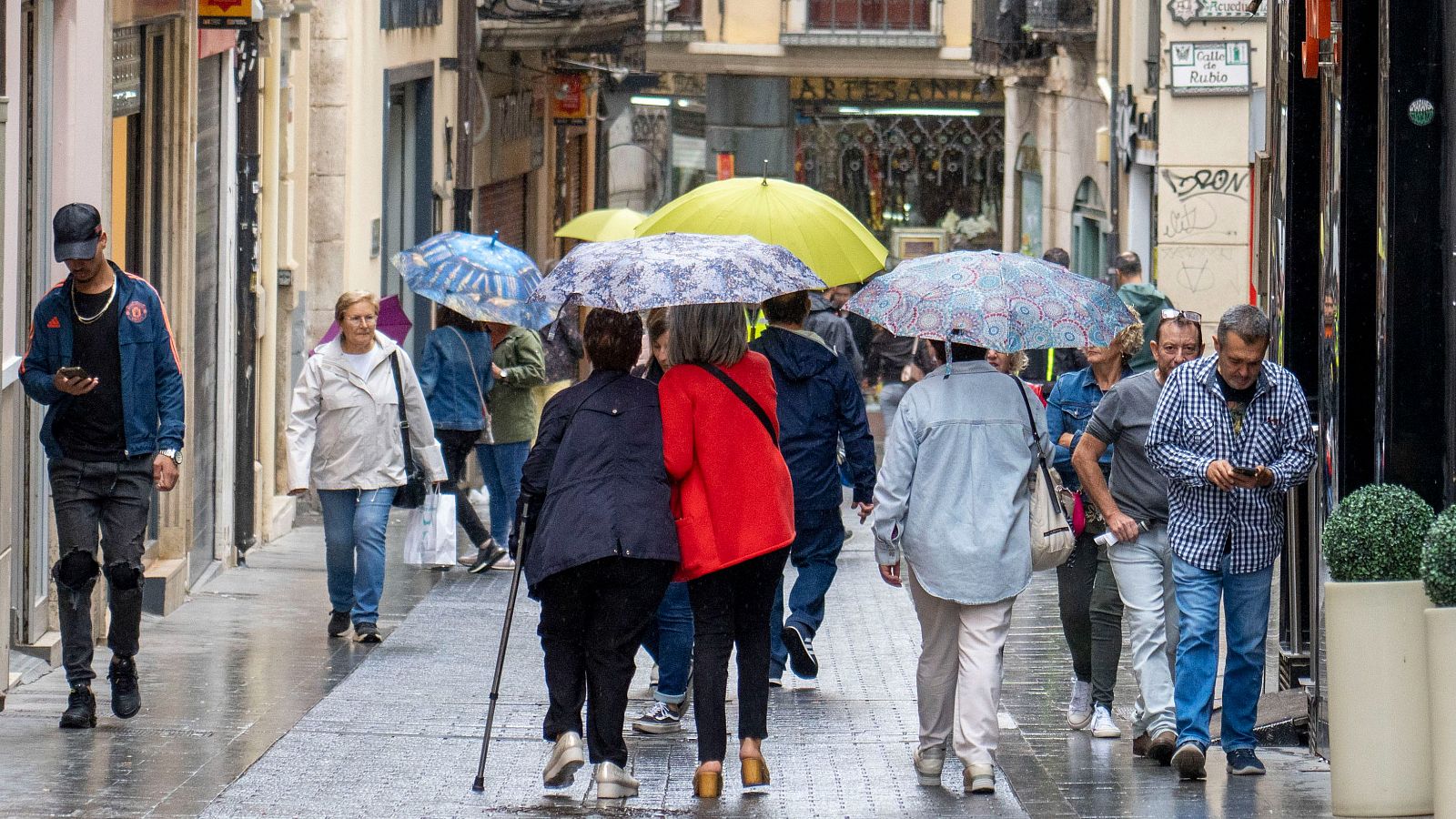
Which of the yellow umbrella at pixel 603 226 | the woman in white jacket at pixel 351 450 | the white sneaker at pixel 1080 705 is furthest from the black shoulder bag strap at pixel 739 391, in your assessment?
the yellow umbrella at pixel 603 226

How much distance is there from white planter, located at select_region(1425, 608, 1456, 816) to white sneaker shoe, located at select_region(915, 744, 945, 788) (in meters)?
2.08

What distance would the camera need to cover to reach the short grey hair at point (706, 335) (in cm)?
740

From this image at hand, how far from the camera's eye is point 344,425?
10906 mm

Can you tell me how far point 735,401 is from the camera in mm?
7363

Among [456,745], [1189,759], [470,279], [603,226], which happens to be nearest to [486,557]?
[470,279]

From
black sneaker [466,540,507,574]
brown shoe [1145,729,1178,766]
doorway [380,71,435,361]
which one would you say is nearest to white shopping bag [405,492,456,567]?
black sneaker [466,540,507,574]

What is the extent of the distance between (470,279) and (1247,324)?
5732 millimetres

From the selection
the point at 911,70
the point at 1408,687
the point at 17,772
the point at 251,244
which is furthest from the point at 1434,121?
the point at 911,70

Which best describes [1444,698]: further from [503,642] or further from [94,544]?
[94,544]

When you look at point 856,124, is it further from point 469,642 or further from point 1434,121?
point 1434,121

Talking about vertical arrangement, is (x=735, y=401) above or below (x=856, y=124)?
below

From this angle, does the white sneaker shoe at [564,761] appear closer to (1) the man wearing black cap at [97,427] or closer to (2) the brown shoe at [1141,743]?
(1) the man wearing black cap at [97,427]

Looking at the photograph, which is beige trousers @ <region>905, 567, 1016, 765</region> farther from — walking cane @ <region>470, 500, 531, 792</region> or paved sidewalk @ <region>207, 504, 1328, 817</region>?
walking cane @ <region>470, 500, 531, 792</region>

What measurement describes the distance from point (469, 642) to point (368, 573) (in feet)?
1.95
